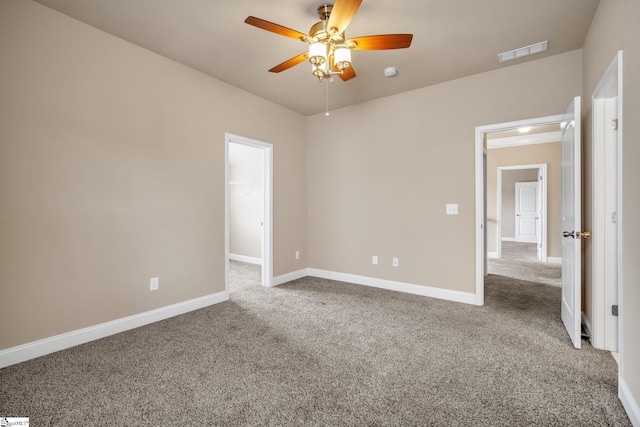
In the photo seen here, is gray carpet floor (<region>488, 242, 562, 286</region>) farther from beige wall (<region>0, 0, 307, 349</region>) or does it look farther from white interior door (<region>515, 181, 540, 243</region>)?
beige wall (<region>0, 0, 307, 349</region>)

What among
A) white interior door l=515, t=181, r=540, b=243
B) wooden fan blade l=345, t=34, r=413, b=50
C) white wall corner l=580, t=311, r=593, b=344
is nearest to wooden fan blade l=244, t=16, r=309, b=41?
wooden fan blade l=345, t=34, r=413, b=50

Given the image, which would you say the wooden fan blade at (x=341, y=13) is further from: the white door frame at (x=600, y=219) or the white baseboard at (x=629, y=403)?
the white baseboard at (x=629, y=403)

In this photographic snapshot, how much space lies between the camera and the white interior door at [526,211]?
9359 mm

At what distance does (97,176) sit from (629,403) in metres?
4.05

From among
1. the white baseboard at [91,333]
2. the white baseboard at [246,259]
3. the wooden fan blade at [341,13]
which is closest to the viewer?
the wooden fan blade at [341,13]

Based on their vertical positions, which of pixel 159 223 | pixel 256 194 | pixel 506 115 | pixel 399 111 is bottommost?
pixel 159 223

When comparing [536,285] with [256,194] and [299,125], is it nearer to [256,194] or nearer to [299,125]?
[299,125]

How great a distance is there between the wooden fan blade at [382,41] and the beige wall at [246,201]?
417cm

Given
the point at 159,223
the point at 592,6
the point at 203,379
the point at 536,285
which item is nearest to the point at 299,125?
the point at 159,223

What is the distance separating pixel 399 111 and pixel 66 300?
4178mm

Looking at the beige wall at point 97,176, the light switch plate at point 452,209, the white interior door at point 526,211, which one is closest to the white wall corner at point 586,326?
the light switch plate at point 452,209

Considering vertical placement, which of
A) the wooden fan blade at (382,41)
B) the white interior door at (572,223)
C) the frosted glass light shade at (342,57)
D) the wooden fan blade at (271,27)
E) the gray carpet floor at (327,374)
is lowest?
the gray carpet floor at (327,374)

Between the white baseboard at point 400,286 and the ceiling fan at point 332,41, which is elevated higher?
the ceiling fan at point 332,41

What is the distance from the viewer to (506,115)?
132 inches
